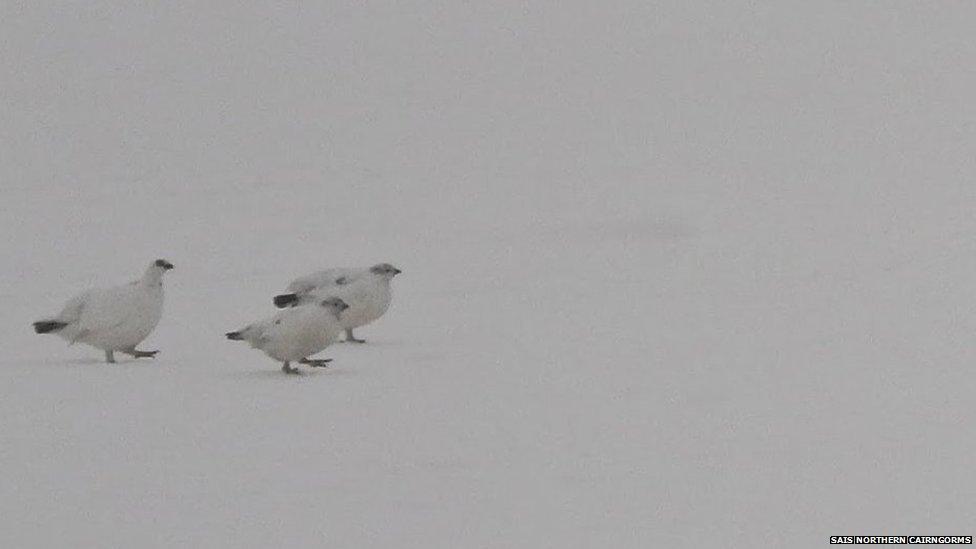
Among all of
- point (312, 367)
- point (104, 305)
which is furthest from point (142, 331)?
point (312, 367)

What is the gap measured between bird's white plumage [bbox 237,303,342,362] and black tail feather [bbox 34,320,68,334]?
4.69 ft

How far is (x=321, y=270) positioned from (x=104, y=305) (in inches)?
78.4

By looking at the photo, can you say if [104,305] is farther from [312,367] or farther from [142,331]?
[312,367]

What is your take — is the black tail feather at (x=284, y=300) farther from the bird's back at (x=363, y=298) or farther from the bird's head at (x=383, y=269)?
the bird's head at (x=383, y=269)

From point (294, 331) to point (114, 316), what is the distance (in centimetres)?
141

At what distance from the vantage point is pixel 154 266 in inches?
577

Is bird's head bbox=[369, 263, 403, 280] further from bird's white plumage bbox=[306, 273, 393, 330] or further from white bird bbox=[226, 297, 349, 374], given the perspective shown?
white bird bbox=[226, 297, 349, 374]

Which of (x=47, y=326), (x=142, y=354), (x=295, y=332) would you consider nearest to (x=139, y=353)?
(x=142, y=354)

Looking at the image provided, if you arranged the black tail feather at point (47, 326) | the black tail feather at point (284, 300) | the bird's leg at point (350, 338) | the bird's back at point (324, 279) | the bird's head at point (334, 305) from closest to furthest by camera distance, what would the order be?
the bird's head at point (334, 305) → the black tail feather at point (47, 326) → the black tail feather at point (284, 300) → the bird's back at point (324, 279) → the bird's leg at point (350, 338)

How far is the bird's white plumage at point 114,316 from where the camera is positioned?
47.4 ft

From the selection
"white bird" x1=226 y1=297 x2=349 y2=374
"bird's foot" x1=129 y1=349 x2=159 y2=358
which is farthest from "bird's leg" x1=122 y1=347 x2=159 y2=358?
"white bird" x1=226 y1=297 x2=349 y2=374

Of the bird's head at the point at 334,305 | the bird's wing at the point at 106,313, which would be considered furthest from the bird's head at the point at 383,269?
the bird's wing at the point at 106,313

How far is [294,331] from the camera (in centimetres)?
1394

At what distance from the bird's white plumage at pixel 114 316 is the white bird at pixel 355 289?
1.07m
